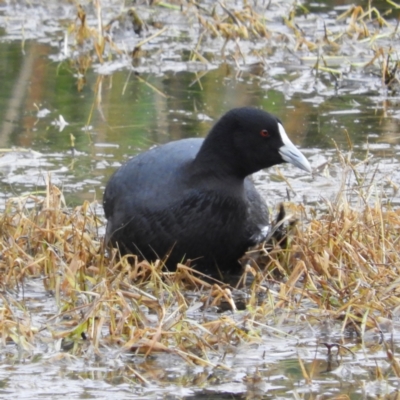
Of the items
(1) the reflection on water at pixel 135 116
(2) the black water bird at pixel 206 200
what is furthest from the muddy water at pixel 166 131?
(2) the black water bird at pixel 206 200

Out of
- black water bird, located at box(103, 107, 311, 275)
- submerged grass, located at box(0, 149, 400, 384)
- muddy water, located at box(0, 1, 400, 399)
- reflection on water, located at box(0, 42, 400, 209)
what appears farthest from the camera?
reflection on water, located at box(0, 42, 400, 209)

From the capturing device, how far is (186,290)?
208 inches

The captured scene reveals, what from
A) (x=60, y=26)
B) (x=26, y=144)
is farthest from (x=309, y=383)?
(x=60, y=26)

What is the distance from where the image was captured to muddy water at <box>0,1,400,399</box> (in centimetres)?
420

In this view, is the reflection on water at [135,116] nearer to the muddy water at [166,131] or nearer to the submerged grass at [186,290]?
the muddy water at [166,131]

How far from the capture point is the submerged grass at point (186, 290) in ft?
14.6

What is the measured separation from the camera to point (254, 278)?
526 cm

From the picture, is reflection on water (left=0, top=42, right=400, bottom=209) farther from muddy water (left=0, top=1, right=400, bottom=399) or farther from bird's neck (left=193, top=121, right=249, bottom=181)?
bird's neck (left=193, top=121, right=249, bottom=181)

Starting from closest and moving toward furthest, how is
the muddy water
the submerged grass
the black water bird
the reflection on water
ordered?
the muddy water, the submerged grass, the black water bird, the reflection on water

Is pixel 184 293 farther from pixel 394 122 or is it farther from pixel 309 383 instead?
pixel 394 122

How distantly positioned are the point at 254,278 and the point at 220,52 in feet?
16.9

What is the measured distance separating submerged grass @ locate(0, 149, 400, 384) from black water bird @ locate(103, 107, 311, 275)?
0.11 meters

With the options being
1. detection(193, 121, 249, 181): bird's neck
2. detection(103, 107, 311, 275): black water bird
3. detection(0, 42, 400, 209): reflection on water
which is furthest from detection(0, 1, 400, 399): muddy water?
detection(193, 121, 249, 181): bird's neck

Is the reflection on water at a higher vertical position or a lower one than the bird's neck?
lower
